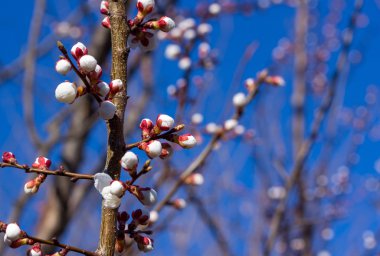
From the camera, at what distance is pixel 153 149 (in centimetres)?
84

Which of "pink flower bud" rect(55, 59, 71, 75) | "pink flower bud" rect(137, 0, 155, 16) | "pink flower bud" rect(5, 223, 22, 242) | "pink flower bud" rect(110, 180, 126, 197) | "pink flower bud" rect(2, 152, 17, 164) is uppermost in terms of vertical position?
"pink flower bud" rect(137, 0, 155, 16)

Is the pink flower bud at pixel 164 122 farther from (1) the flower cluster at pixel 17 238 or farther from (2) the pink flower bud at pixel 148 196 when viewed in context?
(1) the flower cluster at pixel 17 238

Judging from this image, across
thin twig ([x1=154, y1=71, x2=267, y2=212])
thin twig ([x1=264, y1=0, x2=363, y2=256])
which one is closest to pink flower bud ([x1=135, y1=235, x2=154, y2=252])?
thin twig ([x1=154, y1=71, x2=267, y2=212])

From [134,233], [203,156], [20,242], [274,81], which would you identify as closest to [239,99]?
[274,81]

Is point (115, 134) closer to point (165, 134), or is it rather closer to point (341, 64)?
point (165, 134)

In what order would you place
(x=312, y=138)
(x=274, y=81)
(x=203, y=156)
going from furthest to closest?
(x=312, y=138), (x=274, y=81), (x=203, y=156)

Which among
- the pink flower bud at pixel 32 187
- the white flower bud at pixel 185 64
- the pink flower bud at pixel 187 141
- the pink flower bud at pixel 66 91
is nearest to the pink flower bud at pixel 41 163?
the pink flower bud at pixel 32 187

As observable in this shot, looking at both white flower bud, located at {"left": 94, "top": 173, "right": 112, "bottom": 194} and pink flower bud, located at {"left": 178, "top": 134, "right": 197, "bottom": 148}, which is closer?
white flower bud, located at {"left": 94, "top": 173, "right": 112, "bottom": 194}

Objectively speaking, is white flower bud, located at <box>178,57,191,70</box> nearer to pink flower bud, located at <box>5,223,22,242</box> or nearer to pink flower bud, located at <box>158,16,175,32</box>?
pink flower bud, located at <box>158,16,175,32</box>

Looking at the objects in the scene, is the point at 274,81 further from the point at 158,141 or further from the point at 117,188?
the point at 117,188

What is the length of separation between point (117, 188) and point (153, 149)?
104mm

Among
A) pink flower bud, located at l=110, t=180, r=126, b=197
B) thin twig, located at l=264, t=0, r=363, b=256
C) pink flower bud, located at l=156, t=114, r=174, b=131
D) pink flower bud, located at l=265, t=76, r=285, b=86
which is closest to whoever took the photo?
pink flower bud, located at l=110, t=180, r=126, b=197

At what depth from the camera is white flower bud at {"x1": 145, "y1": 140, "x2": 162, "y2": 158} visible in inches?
32.9

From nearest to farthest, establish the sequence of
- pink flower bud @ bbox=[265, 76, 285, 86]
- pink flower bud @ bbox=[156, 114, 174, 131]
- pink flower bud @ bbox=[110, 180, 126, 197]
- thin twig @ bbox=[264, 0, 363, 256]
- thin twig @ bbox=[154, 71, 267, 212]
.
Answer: pink flower bud @ bbox=[110, 180, 126, 197] < pink flower bud @ bbox=[156, 114, 174, 131] < thin twig @ bbox=[154, 71, 267, 212] < pink flower bud @ bbox=[265, 76, 285, 86] < thin twig @ bbox=[264, 0, 363, 256]
